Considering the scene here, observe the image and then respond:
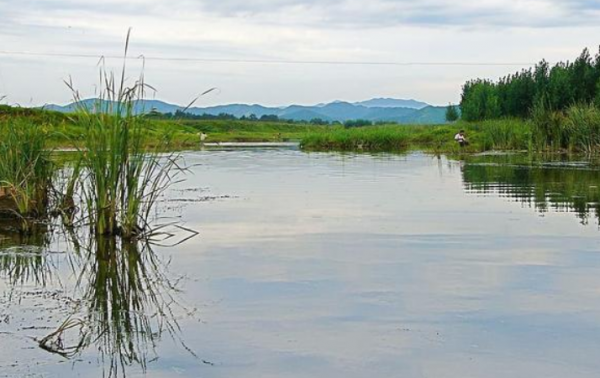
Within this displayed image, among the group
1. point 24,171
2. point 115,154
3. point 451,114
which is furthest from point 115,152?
point 451,114

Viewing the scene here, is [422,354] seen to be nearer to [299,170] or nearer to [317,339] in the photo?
[317,339]

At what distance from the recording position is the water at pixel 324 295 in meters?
6.42

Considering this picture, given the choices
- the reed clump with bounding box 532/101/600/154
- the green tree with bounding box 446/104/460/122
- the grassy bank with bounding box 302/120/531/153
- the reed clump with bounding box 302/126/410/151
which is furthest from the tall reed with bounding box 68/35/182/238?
the green tree with bounding box 446/104/460/122

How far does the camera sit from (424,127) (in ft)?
215

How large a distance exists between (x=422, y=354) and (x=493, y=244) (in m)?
5.38

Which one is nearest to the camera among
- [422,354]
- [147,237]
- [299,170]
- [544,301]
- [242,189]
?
[422,354]

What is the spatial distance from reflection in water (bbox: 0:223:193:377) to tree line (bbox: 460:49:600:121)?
43050mm

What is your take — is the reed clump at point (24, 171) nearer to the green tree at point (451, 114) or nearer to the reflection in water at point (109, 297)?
the reflection in water at point (109, 297)

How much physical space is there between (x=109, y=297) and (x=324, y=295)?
212 centimetres

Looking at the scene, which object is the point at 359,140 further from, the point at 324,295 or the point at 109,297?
the point at 109,297

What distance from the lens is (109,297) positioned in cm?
862

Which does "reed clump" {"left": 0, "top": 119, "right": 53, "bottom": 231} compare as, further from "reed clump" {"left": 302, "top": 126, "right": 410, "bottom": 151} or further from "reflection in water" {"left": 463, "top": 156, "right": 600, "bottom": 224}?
"reed clump" {"left": 302, "top": 126, "right": 410, "bottom": 151}

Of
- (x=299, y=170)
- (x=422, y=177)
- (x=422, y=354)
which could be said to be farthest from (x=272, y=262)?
(x=299, y=170)

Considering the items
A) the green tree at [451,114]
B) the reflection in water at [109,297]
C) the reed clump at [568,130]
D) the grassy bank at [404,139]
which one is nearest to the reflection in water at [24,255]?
the reflection in water at [109,297]
